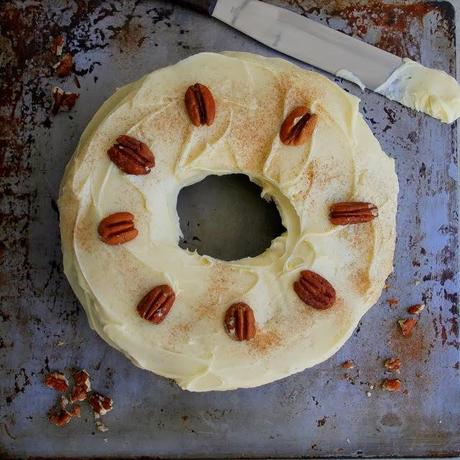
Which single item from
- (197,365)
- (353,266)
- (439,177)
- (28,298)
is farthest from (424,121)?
(28,298)

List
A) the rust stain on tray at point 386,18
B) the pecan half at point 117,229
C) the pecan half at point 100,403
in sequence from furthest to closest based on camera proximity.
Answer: the rust stain on tray at point 386,18
the pecan half at point 100,403
the pecan half at point 117,229

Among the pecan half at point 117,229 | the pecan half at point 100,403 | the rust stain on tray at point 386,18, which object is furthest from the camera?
the rust stain on tray at point 386,18

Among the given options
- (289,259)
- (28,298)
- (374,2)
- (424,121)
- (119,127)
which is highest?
(374,2)

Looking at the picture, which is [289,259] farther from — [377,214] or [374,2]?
[374,2]

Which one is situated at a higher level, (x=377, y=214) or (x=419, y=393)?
(x=377, y=214)

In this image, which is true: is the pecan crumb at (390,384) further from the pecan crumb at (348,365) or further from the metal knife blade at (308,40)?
the metal knife blade at (308,40)

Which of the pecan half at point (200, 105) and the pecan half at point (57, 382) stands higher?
the pecan half at point (200, 105)

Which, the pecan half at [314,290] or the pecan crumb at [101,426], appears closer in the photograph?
the pecan half at [314,290]

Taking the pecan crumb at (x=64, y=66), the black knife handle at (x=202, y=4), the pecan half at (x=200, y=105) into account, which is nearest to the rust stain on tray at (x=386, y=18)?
the black knife handle at (x=202, y=4)
